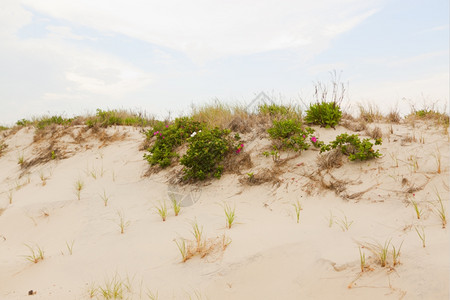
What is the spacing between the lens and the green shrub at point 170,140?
6795 millimetres

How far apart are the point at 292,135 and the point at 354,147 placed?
4.05 feet

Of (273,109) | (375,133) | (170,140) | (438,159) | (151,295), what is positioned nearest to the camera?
(151,295)

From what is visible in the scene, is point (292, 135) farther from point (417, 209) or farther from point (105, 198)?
point (105, 198)

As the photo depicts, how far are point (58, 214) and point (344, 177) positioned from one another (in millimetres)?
5157

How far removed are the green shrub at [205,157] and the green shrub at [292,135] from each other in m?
0.80

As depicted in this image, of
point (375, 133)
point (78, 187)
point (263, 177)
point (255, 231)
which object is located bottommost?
point (255, 231)

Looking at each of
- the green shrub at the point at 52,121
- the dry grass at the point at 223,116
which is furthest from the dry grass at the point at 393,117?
the green shrub at the point at 52,121

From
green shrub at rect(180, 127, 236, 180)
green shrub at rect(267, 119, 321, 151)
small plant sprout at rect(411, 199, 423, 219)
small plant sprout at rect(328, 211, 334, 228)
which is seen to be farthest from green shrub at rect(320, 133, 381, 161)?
green shrub at rect(180, 127, 236, 180)

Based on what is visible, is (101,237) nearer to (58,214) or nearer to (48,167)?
(58,214)

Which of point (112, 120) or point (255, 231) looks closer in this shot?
point (255, 231)

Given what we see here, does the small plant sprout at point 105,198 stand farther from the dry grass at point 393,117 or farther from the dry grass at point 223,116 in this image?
the dry grass at point 393,117

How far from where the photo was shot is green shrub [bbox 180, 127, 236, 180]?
230 inches

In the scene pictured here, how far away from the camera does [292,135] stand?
604 cm

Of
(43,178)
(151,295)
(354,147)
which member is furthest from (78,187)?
(354,147)
